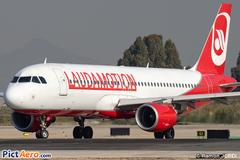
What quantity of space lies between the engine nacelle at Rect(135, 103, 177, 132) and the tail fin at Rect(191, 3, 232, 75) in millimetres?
11337

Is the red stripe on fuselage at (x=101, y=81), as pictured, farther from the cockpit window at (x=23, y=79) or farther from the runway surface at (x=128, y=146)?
the runway surface at (x=128, y=146)

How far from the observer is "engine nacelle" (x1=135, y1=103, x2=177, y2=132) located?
92.2 feet

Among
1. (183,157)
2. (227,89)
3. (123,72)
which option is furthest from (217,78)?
(183,157)

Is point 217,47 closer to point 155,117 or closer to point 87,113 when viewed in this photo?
point 155,117

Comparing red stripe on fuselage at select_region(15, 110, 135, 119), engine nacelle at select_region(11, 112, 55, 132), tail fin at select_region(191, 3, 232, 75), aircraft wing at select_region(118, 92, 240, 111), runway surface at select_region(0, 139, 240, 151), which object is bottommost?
runway surface at select_region(0, 139, 240, 151)

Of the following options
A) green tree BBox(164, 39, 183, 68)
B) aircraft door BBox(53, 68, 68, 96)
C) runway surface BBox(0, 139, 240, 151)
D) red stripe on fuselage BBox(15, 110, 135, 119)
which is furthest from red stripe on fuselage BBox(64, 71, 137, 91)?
green tree BBox(164, 39, 183, 68)

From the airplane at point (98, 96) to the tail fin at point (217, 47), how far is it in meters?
3.46

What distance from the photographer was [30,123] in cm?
3108

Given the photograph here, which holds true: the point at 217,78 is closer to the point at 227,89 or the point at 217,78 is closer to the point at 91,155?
the point at 227,89

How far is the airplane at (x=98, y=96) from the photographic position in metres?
28.1

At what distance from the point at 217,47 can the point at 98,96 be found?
1416 cm

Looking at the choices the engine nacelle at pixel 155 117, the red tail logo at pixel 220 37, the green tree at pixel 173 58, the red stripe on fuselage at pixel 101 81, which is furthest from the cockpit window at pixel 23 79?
the green tree at pixel 173 58

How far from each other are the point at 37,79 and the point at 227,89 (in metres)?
16.4

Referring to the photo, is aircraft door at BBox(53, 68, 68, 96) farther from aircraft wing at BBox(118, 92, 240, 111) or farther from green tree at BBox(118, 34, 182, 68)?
green tree at BBox(118, 34, 182, 68)
